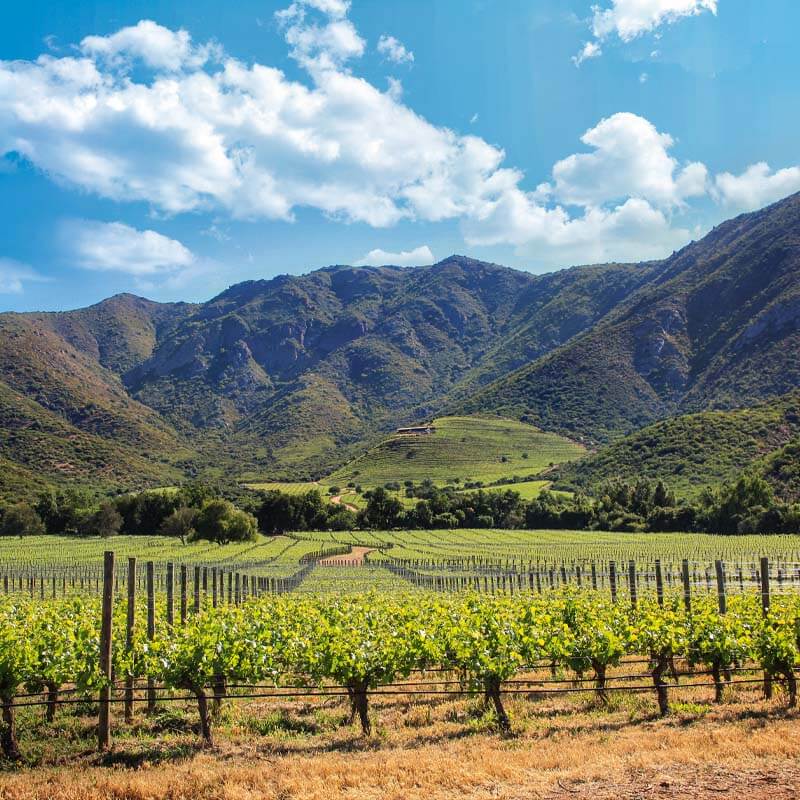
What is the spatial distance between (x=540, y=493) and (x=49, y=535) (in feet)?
201

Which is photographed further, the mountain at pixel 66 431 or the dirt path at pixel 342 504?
the mountain at pixel 66 431

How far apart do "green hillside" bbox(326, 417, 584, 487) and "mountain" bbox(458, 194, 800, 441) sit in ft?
34.5

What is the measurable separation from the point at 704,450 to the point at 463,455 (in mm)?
50714

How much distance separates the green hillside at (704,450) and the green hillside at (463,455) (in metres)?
18.8

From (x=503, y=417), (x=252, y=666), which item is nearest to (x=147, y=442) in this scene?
(x=503, y=417)

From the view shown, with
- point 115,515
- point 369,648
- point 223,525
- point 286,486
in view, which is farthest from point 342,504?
point 369,648

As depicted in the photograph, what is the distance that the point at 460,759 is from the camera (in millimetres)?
9133

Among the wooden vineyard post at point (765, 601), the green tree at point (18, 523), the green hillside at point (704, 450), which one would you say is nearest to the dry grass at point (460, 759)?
the wooden vineyard post at point (765, 601)

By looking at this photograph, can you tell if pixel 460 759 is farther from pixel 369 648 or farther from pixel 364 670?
pixel 369 648

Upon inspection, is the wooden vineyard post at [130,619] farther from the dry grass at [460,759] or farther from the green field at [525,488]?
the green field at [525,488]

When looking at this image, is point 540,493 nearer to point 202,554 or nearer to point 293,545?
point 293,545

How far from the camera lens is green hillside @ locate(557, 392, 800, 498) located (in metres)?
84.8

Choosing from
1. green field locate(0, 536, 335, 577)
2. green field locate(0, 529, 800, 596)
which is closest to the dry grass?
green field locate(0, 529, 800, 596)

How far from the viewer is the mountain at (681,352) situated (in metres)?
134
